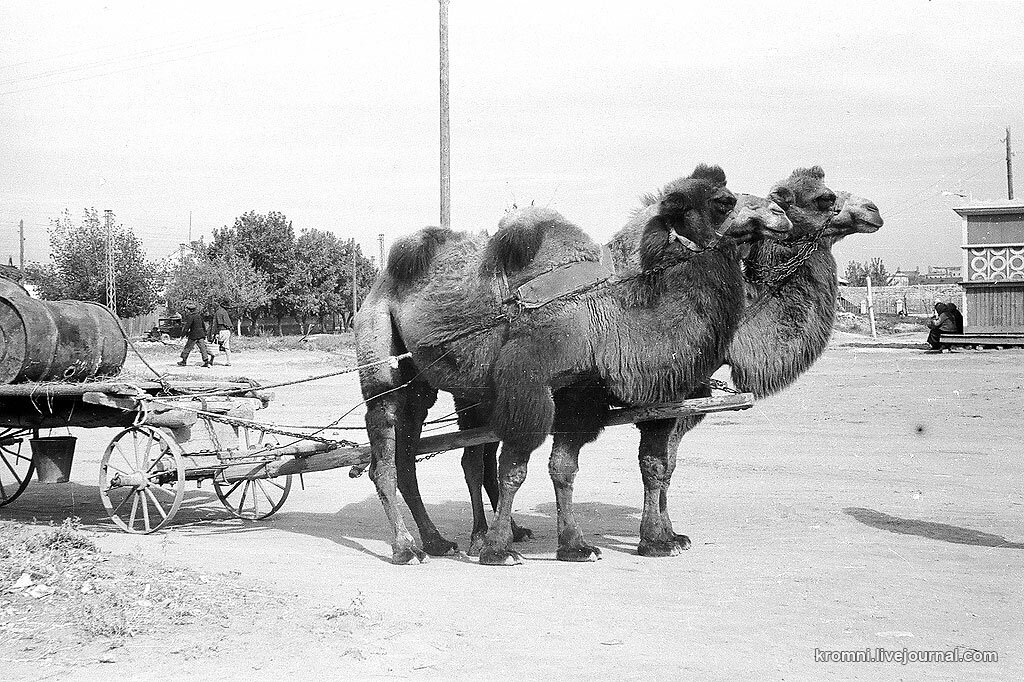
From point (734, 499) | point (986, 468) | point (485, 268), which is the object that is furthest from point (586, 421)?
point (986, 468)

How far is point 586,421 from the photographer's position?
331 inches

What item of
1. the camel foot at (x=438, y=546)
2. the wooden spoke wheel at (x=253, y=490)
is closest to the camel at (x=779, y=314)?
the camel foot at (x=438, y=546)

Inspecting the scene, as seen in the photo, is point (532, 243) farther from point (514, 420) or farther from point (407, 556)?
point (407, 556)

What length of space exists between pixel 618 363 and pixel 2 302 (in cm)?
565

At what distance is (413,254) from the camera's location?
880 centimetres

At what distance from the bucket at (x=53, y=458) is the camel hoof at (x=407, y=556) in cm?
390

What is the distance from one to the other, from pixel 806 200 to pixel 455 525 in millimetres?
4727

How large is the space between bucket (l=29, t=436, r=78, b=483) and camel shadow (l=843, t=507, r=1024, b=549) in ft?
25.5

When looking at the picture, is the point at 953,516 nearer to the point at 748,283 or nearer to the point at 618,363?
the point at 748,283

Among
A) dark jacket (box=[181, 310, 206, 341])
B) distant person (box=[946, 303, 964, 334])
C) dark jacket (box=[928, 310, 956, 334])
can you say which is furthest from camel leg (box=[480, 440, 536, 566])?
distant person (box=[946, 303, 964, 334])

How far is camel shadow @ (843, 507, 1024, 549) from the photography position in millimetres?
8539

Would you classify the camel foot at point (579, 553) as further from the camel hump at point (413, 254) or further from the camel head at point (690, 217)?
the camel hump at point (413, 254)

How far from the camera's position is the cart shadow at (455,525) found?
9023 mm

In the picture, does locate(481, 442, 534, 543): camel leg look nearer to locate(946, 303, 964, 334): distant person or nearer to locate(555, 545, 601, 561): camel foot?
locate(555, 545, 601, 561): camel foot
